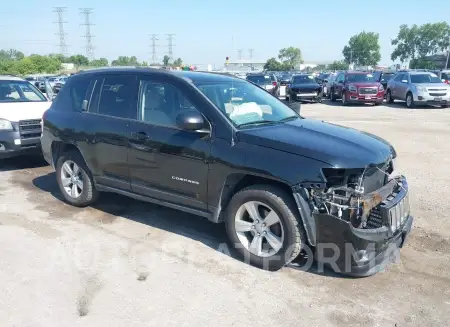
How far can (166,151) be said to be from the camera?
15.0ft

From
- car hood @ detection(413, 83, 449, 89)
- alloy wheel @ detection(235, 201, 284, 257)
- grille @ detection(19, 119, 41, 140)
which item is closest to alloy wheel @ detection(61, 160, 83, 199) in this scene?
grille @ detection(19, 119, 41, 140)

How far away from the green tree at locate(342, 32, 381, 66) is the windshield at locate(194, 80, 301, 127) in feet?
460

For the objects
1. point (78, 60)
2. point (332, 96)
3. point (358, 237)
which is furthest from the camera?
point (78, 60)

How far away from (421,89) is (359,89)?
299 centimetres

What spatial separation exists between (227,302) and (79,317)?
116cm

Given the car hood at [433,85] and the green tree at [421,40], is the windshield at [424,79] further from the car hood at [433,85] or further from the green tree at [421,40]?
the green tree at [421,40]

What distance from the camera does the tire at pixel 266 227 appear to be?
386 centimetres

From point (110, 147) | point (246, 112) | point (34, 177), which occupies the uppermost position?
point (246, 112)

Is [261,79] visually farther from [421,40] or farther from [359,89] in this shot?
[421,40]

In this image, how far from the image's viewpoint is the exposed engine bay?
367cm

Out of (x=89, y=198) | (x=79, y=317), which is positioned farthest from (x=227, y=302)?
(x=89, y=198)

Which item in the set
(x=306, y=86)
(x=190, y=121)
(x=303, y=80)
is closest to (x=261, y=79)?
(x=306, y=86)

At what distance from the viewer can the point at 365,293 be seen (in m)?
3.68

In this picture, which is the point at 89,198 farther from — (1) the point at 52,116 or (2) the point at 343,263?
(2) the point at 343,263
